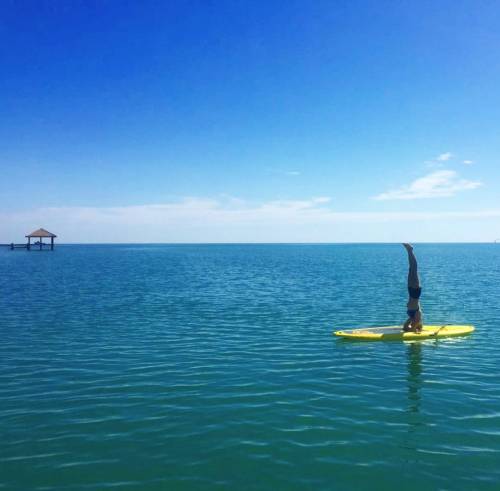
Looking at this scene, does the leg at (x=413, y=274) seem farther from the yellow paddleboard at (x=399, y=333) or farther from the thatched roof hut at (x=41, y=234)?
the thatched roof hut at (x=41, y=234)

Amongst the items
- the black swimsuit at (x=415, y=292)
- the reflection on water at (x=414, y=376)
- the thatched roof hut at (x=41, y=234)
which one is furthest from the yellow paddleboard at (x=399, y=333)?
the thatched roof hut at (x=41, y=234)

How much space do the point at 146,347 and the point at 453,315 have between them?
1941cm

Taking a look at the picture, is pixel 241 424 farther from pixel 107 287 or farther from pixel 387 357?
pixel 107 287

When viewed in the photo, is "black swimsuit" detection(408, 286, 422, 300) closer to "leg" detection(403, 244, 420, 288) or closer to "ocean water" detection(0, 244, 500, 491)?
"leg" detection(403, 244, 420, 288)

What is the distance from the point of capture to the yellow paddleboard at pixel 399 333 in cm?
1970

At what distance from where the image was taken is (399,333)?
19875 mm

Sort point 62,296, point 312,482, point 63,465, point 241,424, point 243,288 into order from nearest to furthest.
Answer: point 312,482 < point 63,465 < point 241,424 < point 62,296 < point 243,288

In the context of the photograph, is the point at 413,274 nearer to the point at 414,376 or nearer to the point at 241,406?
the point at 414,376

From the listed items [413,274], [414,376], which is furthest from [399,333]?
[414,376]

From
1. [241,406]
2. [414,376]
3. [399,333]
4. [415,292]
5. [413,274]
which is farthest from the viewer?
[413,274]

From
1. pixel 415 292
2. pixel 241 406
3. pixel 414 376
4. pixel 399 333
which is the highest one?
pixel 415 292

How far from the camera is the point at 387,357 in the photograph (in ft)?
56.6

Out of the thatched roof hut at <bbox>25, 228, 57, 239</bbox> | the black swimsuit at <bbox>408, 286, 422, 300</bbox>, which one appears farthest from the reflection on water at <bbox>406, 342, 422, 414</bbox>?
the thatched roof hut at <bbox>25, 228, 57, 239</bbox>

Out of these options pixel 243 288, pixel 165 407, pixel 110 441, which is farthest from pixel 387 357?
pixel 243 288
